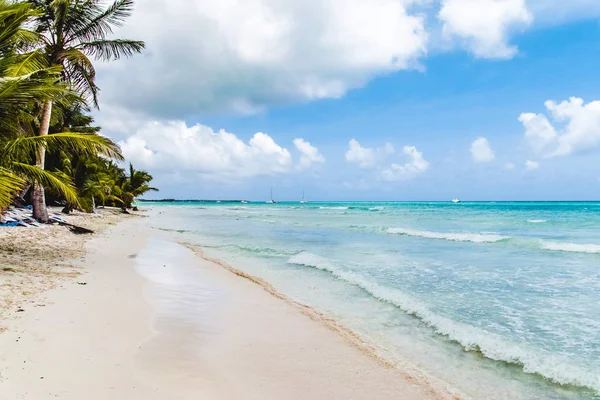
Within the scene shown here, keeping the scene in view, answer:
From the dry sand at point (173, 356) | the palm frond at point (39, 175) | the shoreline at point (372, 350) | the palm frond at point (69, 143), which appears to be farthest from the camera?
the palm frond at point (39, 175)

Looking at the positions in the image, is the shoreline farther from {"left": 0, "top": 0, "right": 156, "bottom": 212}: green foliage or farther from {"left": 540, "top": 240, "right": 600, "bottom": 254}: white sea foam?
{"left": 540, "top": 240, "right": 600, "bottom": 254}: white sea foam

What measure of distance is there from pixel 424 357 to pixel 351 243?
44.4 ft

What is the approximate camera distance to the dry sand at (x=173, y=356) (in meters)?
3.56

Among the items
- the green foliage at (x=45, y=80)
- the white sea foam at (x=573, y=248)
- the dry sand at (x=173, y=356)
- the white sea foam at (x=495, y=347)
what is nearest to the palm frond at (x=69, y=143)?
the green foliage at (x=45, y=80)

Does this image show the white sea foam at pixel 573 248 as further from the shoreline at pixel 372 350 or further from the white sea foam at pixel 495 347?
the shoreline at pixel 372 350

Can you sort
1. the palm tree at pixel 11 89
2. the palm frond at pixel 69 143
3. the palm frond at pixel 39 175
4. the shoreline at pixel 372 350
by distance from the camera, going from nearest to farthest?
the shoreline at pixel 372 350, the palm tree at pixel 11 89, the palm frond at pixel 69 143, the palm frond at pixel 39 175

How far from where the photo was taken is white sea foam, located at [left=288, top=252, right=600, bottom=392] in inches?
183

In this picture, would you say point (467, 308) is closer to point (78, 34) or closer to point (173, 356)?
point (173, 356)

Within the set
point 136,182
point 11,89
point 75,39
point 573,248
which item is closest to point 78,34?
point 75,39

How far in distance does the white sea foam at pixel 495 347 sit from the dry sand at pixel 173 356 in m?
1.68

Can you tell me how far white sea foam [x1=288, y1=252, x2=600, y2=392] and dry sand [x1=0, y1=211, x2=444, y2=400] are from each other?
1678 mm

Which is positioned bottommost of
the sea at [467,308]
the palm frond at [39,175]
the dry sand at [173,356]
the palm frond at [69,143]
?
the sea at [467,308]

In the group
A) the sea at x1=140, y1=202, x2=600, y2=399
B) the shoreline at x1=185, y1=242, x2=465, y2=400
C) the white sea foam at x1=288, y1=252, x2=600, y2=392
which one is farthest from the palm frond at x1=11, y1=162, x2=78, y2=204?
the white sea foam at x1=288, y1=252, x2=600, y2=392

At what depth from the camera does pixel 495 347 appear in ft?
17.9
